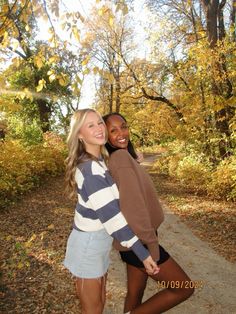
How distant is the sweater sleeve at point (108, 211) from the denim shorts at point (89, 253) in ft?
0.61

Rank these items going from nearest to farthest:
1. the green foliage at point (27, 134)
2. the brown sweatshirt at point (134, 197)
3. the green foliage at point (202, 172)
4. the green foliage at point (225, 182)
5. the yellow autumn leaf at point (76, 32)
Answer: the brown sweatshirt at point (134, 197)
the yellow autumn leaf at point (76, 32)
the green foliage at point (225, 182)
the green foliage at point (202, 172)
the green foliage at point (27, 134)

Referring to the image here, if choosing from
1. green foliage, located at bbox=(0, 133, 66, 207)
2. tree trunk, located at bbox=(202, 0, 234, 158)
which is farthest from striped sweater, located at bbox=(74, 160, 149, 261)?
tree trunk, located at bbox=(202, 0, 234, 158)

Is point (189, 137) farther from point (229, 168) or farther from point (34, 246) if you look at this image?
point (34, 246)

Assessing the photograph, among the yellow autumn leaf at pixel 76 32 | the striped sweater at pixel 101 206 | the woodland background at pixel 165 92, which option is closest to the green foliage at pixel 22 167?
the woodland background at pixel 165 92

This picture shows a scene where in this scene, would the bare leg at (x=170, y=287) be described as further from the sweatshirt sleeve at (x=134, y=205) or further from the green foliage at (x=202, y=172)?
the green foliage at (x=202, y=172)

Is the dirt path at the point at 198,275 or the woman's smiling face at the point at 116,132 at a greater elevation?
the woman's smiling face at the point at 116,132

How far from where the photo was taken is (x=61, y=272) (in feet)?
18.2

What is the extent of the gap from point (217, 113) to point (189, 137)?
4.27 m

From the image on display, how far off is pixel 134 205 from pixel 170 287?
2.39ft

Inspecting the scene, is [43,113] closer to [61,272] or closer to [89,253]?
[61,272]

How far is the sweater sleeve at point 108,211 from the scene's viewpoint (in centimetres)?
244

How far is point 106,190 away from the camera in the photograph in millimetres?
2461

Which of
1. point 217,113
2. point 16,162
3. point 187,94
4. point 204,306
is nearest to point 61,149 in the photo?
point 16,162

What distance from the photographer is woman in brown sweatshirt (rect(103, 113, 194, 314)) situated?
256 centimetres
